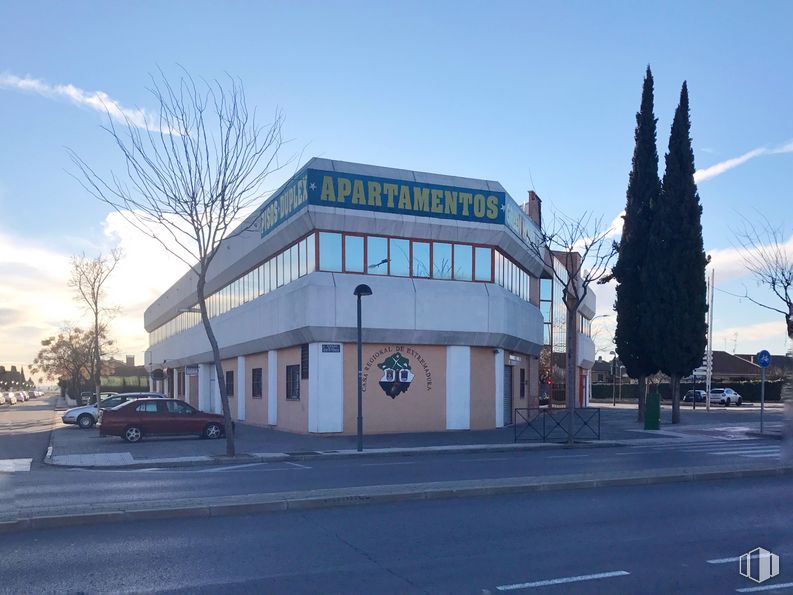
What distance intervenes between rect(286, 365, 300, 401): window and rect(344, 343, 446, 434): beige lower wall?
8.08ft

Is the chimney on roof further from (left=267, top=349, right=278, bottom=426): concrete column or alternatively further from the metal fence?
(left=267, top=349, right=278, bottom=426): concrete column

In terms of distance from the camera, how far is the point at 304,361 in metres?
28.9

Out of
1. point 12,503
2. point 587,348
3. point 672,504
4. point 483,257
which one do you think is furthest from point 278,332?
point 587,348

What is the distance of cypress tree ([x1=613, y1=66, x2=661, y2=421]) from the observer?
35594 mm

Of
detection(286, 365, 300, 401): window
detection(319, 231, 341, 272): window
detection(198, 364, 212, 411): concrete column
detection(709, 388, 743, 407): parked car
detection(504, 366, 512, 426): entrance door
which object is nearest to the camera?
detection(319, 231, 341, 272): window

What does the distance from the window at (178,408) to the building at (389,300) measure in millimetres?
3918

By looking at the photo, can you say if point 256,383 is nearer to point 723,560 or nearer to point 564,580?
point 723,560

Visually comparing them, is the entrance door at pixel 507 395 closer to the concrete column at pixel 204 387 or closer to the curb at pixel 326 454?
the curb at pixel 326 454

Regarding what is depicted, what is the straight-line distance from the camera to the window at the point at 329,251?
2795 cm

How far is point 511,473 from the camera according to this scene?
1631 cm

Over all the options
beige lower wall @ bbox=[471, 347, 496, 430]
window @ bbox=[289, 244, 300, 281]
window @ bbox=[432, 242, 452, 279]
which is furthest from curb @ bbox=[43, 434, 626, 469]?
window @ bbox=[289, 244, 300, 281]

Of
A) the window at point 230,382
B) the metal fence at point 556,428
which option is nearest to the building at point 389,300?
the metal fence at point 556,428

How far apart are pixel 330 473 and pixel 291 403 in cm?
1364

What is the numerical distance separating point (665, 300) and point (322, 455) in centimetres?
1818
